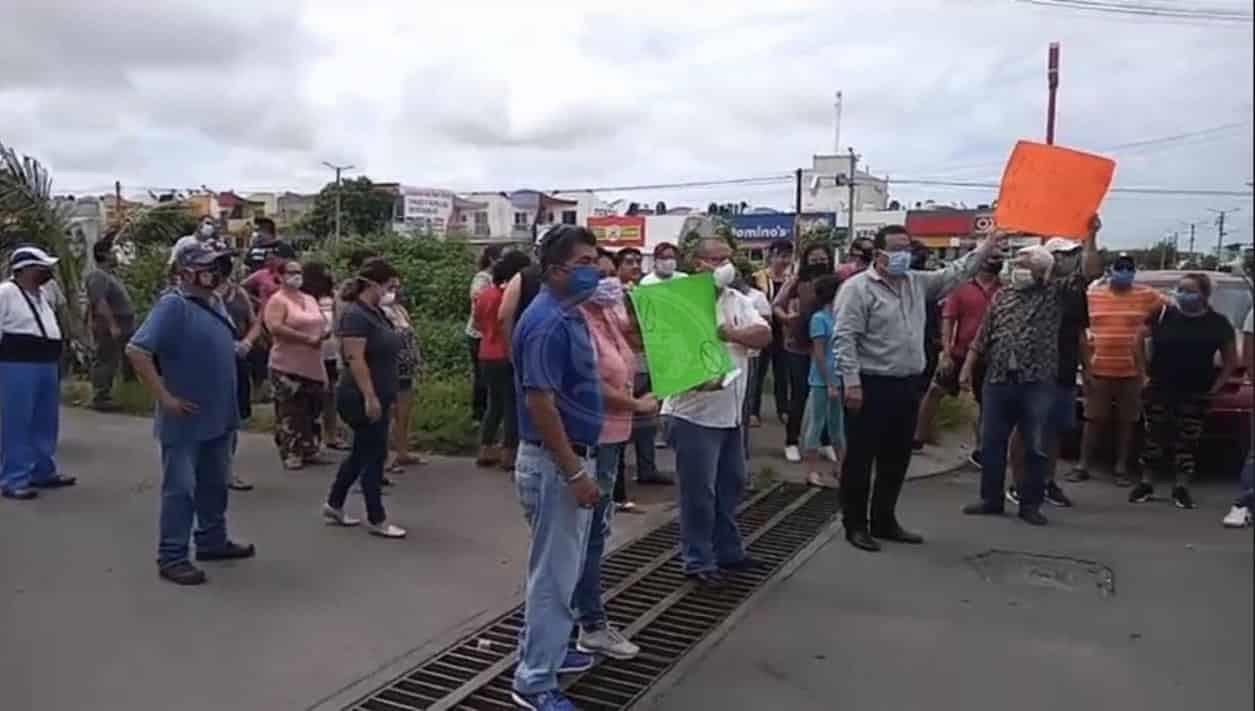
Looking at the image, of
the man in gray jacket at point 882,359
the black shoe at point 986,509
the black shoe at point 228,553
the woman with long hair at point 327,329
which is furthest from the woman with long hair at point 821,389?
the black shoe at point 228,553

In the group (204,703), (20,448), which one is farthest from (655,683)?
(20,448)

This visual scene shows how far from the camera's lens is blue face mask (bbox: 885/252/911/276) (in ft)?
18.8

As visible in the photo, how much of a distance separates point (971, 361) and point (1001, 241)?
6.43 feet

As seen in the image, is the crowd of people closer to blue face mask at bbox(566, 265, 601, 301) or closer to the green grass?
blue face mask at bbox(566, 265, 601, 301)

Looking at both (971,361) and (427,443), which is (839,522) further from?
(427,443)

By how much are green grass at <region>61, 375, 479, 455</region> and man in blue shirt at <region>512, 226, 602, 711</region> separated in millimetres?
5038

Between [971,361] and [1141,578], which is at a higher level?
[971,361]

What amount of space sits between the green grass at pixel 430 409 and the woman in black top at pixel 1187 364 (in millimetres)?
5306

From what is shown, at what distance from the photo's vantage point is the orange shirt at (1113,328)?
529cm

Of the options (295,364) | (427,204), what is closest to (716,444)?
(295,364)

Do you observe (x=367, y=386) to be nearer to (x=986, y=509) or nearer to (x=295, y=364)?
(x=295, y=364)

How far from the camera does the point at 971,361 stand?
23.2ft

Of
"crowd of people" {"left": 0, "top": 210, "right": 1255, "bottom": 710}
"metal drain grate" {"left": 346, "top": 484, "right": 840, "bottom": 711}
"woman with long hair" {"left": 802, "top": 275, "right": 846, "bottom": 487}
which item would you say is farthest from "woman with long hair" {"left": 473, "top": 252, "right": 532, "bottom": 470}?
"woman with long hair" {"left": 802, "top": 275, "right": 846, "bottom": 487}

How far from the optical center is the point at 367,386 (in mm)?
5785
